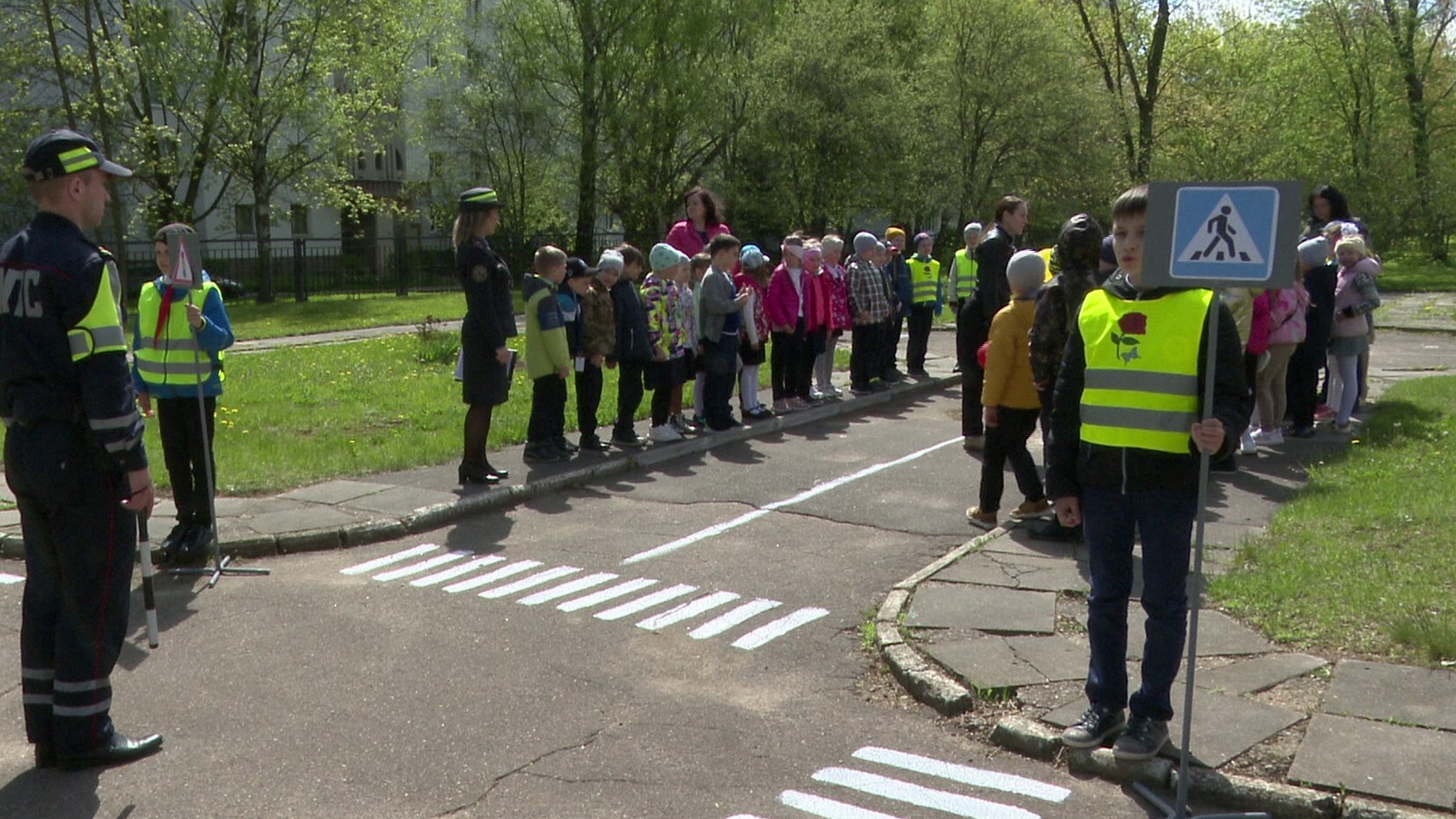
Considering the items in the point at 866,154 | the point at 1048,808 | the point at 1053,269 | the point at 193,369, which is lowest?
the point at 1048,808

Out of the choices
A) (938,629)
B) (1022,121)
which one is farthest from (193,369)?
(1022,121)

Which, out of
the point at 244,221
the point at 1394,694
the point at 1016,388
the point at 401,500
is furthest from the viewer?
the point at 244,221

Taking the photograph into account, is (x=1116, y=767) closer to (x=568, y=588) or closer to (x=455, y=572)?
(x=568, y=588)

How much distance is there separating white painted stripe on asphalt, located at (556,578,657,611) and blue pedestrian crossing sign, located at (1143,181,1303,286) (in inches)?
148

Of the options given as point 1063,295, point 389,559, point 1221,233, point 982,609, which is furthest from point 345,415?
point 1221,233

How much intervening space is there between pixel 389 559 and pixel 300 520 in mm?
1065

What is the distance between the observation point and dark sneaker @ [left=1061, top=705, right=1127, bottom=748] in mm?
5016

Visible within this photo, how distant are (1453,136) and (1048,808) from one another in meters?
50.6

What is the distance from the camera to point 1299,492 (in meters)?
9.75

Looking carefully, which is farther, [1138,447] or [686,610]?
[686,610]

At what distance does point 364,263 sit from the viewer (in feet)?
131

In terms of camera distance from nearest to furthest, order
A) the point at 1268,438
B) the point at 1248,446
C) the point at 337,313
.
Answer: the point at 1248,446, the point at 1268,438, the point at 337,313

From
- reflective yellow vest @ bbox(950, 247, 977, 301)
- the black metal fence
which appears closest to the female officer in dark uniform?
reflective yellow vest @ bbox(950, 247, 977, 301)

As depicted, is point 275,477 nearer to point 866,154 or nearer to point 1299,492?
point 1299,492
